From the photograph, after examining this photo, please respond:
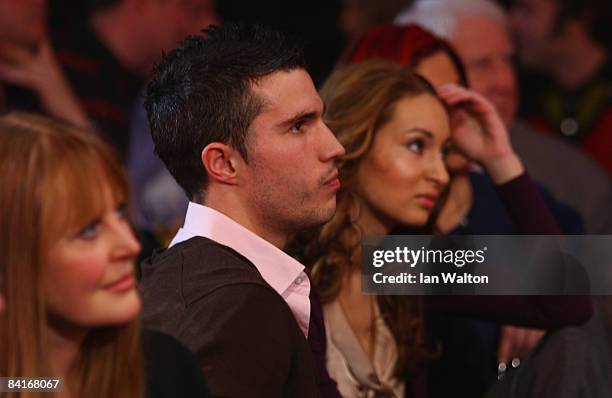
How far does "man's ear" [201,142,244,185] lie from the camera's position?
216 centimetres

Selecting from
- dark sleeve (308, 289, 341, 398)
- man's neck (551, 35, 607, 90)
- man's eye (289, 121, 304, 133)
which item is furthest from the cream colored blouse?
man's neck (551, 35, 607, 90)

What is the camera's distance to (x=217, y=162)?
2.17 m

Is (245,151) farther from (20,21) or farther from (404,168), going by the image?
(20,21)

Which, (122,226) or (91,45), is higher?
(122,226)

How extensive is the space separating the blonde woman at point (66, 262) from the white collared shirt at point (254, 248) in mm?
391

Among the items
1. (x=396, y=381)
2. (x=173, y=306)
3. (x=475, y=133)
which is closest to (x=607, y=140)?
(x=475, y=133)

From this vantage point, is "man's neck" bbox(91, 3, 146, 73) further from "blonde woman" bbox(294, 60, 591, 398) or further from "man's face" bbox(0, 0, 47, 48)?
"blonde woman" bbox(294, 60, 591, 398)

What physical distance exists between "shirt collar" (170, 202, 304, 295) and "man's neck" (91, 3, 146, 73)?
86.3 inches

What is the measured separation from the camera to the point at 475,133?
3049mm

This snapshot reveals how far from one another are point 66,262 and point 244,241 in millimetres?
535

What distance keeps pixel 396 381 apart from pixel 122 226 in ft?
3.78

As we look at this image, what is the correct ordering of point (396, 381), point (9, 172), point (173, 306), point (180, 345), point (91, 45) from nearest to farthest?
point (9, 172), point (180, 345), point (173, 306), point (396, 381), point (91, 45)

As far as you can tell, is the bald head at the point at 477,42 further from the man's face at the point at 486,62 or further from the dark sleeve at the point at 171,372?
the dark sleeve at the point at 171,372

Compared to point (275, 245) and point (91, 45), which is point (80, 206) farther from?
point (91, 45)
